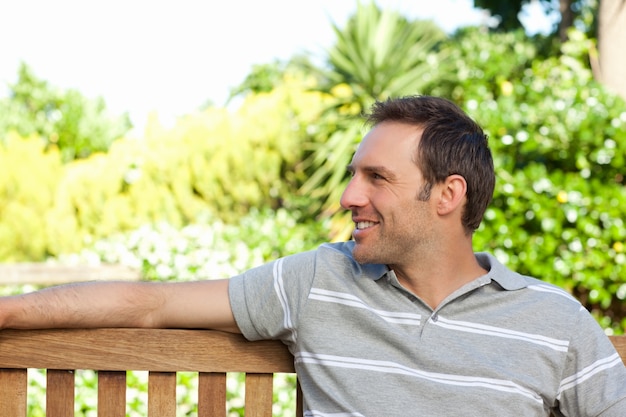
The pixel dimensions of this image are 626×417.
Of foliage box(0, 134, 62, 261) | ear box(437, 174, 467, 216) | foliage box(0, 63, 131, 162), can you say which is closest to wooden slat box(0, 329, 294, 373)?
ear box(437, 174, 467, 216)

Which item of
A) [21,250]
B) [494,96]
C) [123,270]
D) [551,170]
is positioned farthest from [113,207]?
[551,170]

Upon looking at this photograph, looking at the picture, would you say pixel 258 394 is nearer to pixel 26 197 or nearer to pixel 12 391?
pixel 12 391

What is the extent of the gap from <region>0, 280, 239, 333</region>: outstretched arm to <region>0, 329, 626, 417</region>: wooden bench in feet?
0.12

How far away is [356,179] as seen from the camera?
209cm

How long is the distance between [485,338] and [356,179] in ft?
1.66

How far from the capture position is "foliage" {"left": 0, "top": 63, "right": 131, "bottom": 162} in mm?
16203

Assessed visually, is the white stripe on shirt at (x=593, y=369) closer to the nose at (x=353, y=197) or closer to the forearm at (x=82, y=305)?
the nose at (x=353, y=197)

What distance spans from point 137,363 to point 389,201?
743mm

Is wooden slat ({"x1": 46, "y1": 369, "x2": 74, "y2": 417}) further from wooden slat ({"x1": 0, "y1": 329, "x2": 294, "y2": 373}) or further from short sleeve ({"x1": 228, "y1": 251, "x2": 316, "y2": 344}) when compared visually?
short sleeve ({"x1": 228, "y1": 251, "x2": 316, "y2": 344})

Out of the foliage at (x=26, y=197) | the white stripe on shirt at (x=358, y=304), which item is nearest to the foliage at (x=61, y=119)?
the foliage at (x=26, y=197)

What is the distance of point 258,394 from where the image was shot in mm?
2100

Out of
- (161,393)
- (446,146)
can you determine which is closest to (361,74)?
(446,146)

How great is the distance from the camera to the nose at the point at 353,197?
2050mm

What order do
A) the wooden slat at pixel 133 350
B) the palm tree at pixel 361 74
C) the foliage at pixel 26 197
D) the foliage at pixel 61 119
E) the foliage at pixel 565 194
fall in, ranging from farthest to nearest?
the foliage at pixel 61 119 → the foliage at pixel 26 197 → the palm tree at pixel 361 74 → the foliage at pixel 565 194 → the wooden slat at pixel 133 350
